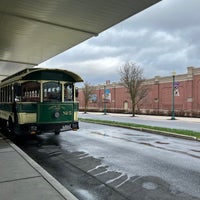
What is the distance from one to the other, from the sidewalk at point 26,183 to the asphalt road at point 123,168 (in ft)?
1.84

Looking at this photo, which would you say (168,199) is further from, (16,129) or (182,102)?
(182,102)

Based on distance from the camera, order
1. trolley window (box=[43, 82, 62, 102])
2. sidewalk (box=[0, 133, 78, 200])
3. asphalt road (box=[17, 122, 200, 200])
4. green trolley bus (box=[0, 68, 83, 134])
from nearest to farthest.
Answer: sidewalk (box=[0, 133, 78, 200]) < asphalt road (box=[17, 122, 200, 200]) < green trolley bus (box=[0, 68, 83, 134]) < trolley window (box=[43, 82, 62, 102])

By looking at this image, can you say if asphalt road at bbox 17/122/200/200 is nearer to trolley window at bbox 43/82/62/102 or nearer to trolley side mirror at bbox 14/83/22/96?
trolley window at bbox 43/82/62/102

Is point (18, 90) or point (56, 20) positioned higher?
point (56, 20)

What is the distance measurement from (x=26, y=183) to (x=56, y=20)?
981cm

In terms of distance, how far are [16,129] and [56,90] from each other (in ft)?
8.09

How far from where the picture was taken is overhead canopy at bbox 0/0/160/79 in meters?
10.9

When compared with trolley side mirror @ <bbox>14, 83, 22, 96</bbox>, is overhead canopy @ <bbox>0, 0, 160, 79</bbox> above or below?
above

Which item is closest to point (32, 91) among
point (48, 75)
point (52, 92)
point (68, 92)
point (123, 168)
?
point (52, 92)

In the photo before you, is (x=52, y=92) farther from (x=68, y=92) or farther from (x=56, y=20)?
(x=56, y=20)

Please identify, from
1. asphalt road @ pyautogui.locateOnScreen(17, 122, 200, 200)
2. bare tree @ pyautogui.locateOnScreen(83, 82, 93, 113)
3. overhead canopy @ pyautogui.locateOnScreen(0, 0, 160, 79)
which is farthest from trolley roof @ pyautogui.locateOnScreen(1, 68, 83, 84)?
bare tree @ pyautogui.locateOnScreen(83, 82, 93, 113)

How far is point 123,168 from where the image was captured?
7.25 metres

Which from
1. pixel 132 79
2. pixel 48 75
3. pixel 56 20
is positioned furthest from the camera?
pixel 132 79

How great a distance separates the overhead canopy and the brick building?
20459mm
